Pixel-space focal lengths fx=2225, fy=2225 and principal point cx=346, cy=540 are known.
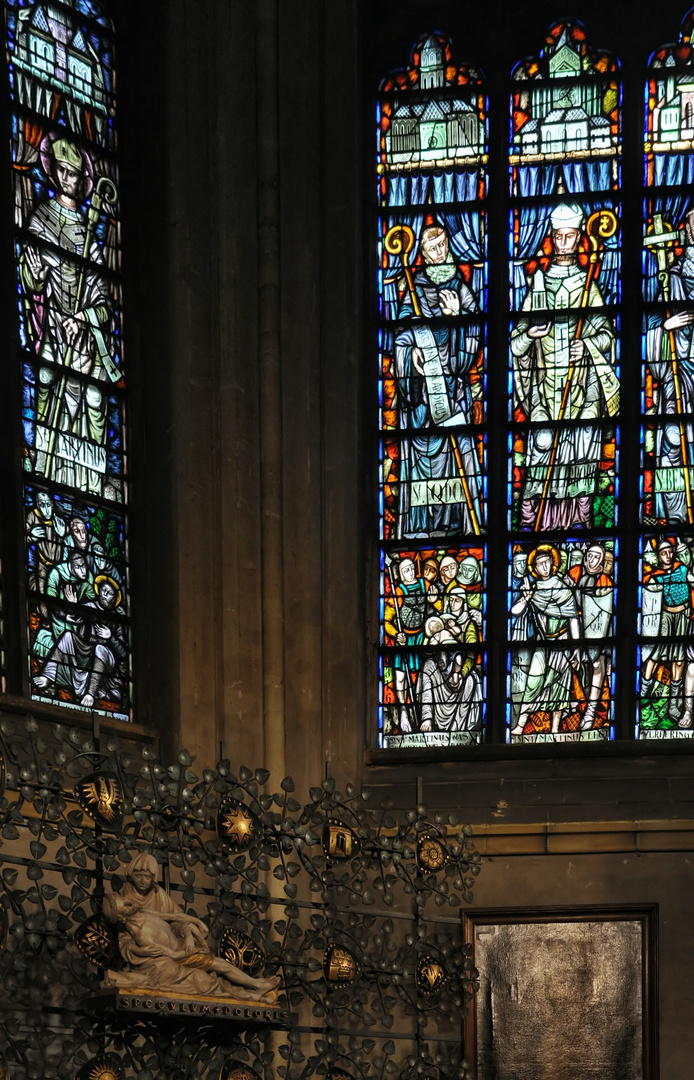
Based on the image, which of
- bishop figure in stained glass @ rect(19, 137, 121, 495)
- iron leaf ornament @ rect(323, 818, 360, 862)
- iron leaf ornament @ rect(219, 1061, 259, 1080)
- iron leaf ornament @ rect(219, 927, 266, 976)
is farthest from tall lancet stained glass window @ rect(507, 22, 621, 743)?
iron leaf ornament @ rect(219, 1061, 259, 1080)

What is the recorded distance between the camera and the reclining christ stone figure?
360 inches

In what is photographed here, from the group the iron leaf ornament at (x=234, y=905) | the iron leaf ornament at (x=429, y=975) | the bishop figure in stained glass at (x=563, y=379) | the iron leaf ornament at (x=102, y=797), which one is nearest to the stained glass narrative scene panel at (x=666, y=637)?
the bishop figure in stained glass at (x=563, y=379)

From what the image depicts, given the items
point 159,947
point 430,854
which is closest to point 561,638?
point 430,854

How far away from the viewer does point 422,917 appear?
35.5ft

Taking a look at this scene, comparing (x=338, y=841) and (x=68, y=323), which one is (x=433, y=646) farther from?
(x=68, y=323)

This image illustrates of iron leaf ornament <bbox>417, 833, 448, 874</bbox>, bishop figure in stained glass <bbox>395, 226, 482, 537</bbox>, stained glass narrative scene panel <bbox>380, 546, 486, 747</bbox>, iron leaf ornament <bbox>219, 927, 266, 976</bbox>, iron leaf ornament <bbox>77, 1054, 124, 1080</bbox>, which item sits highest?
bishop figure in stained glass <bbox>395, 226, 482, 537</bbox>

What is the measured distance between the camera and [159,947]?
9.21m

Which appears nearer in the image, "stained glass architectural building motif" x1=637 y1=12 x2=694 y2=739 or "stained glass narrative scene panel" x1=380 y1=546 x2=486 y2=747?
"stained glass architectural building motif" x1=637 y1=12 x2=694 y2=739

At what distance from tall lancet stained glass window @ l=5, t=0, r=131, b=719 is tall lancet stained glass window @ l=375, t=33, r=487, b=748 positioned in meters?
1.64

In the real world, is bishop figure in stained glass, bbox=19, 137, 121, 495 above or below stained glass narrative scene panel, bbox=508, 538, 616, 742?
above

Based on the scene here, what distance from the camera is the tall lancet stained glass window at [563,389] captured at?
1231 centimetres

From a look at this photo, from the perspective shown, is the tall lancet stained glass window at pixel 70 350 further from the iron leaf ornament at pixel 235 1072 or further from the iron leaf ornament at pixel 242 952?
the iron leaf ornament at pixel 235 1072

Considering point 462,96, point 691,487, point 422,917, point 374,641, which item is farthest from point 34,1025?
point 462,96

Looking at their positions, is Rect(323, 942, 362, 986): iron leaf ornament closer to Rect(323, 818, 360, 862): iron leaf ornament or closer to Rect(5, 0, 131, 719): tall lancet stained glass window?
Rect(323, 818, 360, 862): iron leaf ornament
